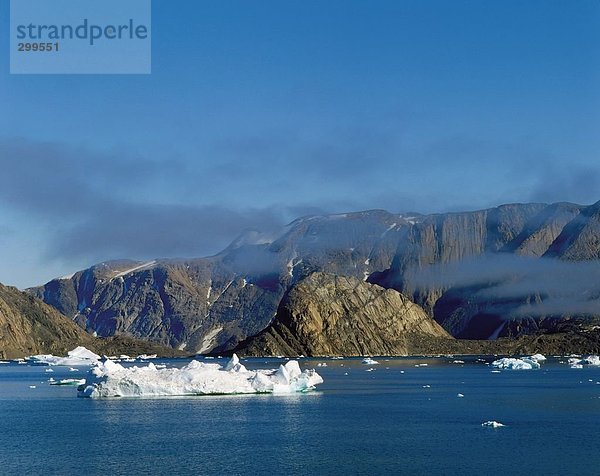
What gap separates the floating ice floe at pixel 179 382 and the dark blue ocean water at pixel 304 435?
7.00 ft

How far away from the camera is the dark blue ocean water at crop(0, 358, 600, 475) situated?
62.9 meters

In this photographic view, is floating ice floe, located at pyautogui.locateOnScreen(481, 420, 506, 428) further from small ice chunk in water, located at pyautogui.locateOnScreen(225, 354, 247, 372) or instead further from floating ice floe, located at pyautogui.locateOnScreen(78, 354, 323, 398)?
small ice chunk in water, located at pyautogui.locateOnScreen(225, 354, 247, 372)

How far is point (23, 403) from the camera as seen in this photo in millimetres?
120625

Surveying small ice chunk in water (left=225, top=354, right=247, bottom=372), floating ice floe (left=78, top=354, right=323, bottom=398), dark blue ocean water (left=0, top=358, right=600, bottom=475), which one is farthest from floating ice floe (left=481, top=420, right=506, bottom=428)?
small ice chunk in water (left=225, top=354, right=247, bottom=372)

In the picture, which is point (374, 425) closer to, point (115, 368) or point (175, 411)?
point (175, 411)

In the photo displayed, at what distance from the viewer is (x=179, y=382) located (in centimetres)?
11625

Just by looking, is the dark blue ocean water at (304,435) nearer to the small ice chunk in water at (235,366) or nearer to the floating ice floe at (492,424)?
the floating ice floe at (492,424)

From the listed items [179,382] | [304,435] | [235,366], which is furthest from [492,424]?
[235,366]

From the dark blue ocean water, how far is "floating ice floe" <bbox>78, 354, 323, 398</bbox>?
2.13 meters

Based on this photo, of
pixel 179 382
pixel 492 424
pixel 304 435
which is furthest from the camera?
pixel 179 382

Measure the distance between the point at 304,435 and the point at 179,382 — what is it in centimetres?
4118

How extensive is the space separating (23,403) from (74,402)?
8397 mm

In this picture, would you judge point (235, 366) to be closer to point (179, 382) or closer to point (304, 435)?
point (179, 382)

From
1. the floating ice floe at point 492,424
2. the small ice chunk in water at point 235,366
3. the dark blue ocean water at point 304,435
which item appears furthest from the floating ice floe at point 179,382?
the floating ice floe at point 492,424
